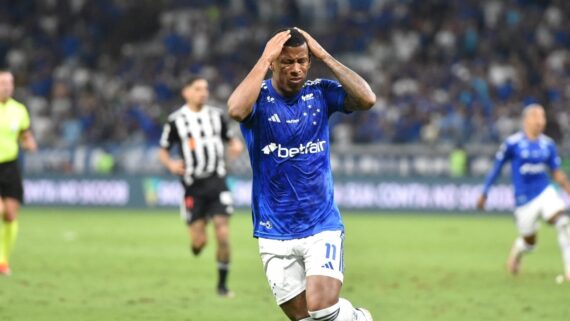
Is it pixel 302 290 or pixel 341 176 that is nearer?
pixel 302 290

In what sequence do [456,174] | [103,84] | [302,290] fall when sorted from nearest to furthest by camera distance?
1. [302,290]
2. [456,174]
3. [103,84]

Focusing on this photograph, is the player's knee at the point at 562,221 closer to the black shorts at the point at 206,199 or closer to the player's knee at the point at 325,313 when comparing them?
the black shorts at the point at 206,199

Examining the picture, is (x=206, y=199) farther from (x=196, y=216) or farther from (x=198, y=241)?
(x=198, y=241)

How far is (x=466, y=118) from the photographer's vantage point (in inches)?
1084

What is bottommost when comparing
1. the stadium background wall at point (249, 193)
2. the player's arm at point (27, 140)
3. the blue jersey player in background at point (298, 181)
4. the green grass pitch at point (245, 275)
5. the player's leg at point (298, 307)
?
the stadium background wall at point (249, 193)

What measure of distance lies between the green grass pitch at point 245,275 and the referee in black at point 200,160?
3.34 feet

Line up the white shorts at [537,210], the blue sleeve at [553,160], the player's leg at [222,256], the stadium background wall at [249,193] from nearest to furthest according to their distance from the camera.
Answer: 1. the player's leg at [222,256]
2. the white shorts at [537,210]
3. the blue sleeve at [553,160]
4. the stadium background wall at [249,193]

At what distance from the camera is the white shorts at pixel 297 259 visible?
729 centimetres

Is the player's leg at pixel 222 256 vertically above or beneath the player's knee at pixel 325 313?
beneath

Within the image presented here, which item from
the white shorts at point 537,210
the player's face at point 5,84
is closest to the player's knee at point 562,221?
the white shorts at point 537,210

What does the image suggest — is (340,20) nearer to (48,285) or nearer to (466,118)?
(466,118)

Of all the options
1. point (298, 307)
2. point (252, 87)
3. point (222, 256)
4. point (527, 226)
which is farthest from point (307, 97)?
point (527, 226)

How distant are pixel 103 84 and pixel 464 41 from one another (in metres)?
12.1

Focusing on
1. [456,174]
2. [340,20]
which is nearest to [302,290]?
[456,174]
